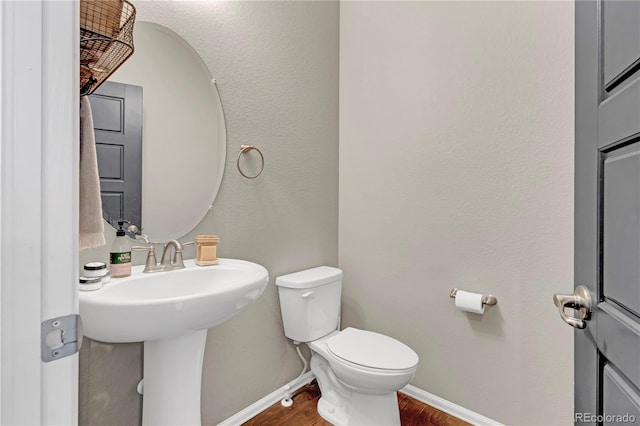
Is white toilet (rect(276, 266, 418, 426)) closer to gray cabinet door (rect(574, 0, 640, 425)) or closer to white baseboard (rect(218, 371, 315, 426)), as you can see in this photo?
white baseboard (rect(218, 371, 315, 426))

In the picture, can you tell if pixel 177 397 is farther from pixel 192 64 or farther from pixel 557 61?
pixel 557 61

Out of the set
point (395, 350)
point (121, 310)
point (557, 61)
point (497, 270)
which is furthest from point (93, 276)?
point (557, 61)

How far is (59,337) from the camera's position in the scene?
0.44m

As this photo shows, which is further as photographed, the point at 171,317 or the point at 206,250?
the point at 206,250

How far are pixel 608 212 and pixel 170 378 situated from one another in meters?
1.29

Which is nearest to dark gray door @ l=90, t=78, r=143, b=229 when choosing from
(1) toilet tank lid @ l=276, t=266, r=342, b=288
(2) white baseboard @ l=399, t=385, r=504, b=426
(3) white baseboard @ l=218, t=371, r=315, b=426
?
(1) toilet tank lid @ l=276, t=266, r=342, b=288

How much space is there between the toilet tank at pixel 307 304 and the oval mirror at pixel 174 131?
60 cm

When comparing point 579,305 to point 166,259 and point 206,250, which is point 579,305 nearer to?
point 206,250

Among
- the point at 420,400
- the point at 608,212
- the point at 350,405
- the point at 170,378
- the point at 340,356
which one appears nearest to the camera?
the point at 608,212

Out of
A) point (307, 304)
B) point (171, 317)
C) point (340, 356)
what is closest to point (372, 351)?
point (340, 356)

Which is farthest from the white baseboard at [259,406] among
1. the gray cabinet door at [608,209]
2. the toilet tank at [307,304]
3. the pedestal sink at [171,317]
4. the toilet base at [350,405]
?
the gray cabinet door at [608,209]

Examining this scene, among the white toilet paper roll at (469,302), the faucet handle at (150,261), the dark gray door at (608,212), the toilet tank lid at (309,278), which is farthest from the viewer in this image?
the toilet tank lid at (309,278)

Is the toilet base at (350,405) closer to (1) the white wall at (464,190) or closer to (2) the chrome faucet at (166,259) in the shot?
(1) the white wall at (464,190)

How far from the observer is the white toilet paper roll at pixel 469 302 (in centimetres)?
154
